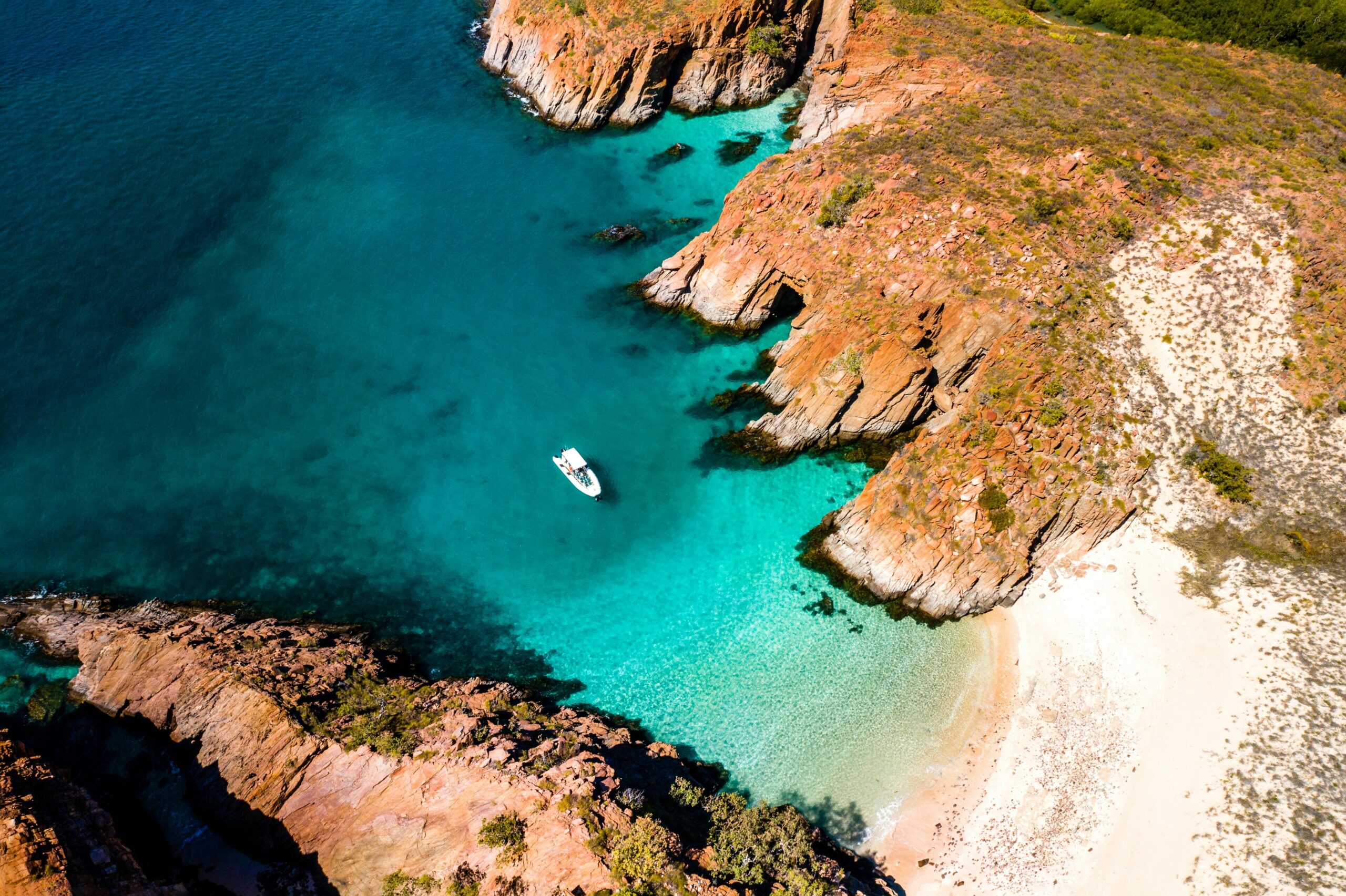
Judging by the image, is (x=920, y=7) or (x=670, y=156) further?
(x=670, y=156)

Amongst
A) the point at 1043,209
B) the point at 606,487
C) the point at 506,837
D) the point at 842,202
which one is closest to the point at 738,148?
the point at 842,202

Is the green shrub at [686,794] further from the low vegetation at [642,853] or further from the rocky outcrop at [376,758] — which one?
the low vegetation at [642,853]

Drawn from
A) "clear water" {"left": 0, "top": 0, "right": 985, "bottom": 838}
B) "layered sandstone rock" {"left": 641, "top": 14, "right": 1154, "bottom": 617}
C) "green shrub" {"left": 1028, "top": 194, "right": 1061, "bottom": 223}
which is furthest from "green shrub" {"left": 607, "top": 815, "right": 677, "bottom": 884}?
"green shrub" {"left": 1028, "top": 194, "right": 1061, "bottom": 223}

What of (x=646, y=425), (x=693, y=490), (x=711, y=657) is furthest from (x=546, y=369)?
(x=711, y=657)

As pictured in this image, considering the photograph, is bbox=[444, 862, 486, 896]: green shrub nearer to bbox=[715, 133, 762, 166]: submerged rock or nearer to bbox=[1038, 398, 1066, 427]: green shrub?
bbox=[1038, 398, 1066, 427]: green shrub

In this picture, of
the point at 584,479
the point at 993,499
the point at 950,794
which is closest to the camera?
the point at 950,794

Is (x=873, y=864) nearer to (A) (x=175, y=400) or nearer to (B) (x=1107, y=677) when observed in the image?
(B) (x=1107, y=677)

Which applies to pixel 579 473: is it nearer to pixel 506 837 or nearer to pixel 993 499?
pixel 506 837

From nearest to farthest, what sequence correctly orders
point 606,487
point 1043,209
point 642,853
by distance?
point 642,853, point 606,487, point 1043,209
